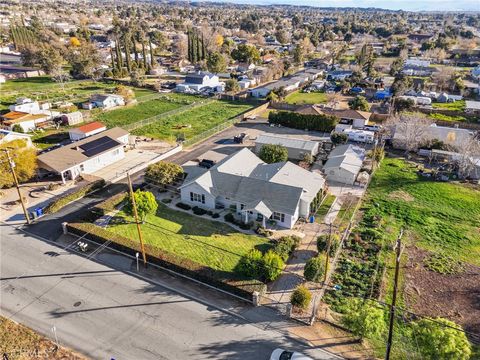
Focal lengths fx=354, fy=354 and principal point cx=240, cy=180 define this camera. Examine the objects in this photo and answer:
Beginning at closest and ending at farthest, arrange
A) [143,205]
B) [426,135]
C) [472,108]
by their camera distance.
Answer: [143,205] → [426,135] → [472,108]

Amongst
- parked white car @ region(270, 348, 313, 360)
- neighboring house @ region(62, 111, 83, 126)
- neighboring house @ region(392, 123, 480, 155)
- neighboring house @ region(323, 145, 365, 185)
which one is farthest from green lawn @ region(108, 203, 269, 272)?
neighboring house @ region(62, 111, 83, 126)

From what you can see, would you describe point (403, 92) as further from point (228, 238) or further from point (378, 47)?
point (378, 47)

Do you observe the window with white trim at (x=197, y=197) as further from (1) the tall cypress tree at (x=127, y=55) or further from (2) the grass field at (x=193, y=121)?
(1) the tall cypress tree at (x=127, y=55)

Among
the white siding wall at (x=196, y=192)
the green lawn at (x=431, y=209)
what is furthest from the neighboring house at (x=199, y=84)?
the white siding wall at (x=196, y=192)

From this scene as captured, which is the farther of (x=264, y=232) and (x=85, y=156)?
(x=85, y=156)

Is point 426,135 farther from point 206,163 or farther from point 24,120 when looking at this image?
point 24,120

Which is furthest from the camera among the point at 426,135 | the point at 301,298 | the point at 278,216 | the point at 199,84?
the point at 199,84

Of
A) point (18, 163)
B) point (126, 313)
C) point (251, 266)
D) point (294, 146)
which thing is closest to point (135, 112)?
point (18, 163)
